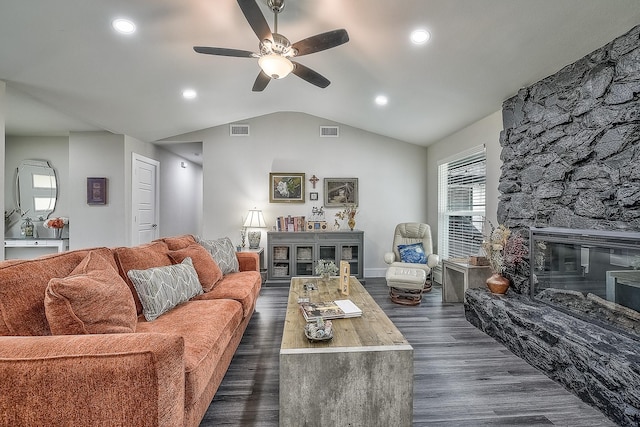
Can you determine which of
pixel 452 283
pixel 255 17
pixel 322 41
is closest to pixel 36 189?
pixel 255 17

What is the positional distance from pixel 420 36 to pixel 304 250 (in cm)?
343

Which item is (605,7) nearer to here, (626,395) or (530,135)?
(530,135)

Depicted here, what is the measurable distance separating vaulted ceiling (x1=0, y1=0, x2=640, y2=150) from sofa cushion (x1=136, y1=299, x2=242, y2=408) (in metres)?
2.32

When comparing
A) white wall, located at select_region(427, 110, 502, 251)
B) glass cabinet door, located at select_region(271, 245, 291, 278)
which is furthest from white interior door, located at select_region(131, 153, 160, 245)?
white wall, located at select_region(427, 110, 502, 251)

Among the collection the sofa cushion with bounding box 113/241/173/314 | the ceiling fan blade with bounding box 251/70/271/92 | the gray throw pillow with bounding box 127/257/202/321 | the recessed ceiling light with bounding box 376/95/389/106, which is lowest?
the gray throw pillow with bounding box 127/257/202/321

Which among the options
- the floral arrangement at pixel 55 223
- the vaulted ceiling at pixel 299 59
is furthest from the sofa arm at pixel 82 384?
the floral arrangement at pixel 55 223

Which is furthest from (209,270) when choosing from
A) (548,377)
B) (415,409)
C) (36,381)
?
(548,377)

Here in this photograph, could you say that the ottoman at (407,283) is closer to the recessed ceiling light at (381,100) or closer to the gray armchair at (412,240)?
the gray armchair at (412,240)

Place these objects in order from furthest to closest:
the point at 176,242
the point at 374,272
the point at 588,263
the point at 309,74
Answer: the point at 374,272 → the point at 176,242 → the point at 309,74 → the point at 588,263

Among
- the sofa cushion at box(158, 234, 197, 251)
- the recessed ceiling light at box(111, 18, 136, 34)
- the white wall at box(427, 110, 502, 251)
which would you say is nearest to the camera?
the recessed ceiling light at box(111, 18, 136, 34)

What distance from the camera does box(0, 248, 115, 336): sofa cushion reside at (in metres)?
1.31

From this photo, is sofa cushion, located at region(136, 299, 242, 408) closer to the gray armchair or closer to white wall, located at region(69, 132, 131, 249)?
the gray armchair

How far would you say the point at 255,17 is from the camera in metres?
1.98

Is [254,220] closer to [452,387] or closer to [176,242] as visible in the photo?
[176,242]
